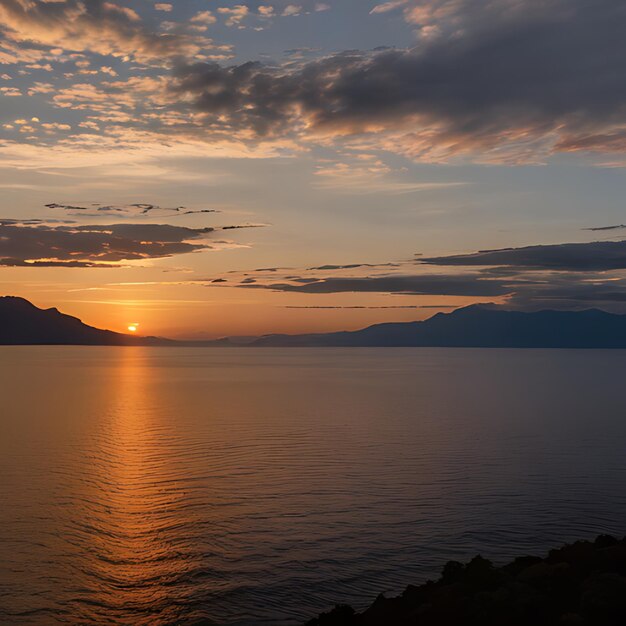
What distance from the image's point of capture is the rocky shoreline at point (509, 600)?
64.5 feet

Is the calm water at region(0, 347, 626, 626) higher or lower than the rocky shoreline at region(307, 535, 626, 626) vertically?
lower

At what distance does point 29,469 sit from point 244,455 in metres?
16.0

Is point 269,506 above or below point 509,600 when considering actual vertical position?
below

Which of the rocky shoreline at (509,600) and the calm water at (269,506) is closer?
the rocky shoreline at (509,600)

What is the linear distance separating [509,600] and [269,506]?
17.7 meters

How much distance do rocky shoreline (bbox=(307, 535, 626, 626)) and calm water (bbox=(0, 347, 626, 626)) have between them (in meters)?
2.76

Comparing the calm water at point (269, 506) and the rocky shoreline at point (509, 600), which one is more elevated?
the rocky shoreline at point (509, 600)

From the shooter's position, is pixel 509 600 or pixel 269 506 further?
pixel 269 506

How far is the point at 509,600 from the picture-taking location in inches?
808

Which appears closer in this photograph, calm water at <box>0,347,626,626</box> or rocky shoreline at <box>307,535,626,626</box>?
rocky shoreline at <box>307,535,626,626</box>

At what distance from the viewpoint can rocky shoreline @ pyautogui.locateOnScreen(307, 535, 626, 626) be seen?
1966 cm

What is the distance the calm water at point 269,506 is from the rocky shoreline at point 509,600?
9.07 feet

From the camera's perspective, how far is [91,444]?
5922cm

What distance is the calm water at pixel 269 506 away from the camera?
24.4m
